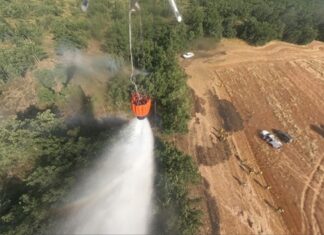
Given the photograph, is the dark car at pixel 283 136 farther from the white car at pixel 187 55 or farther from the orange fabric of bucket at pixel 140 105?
the orange fabric of bucket at pixel 140 105

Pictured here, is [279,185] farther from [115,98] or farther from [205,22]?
[205,22]

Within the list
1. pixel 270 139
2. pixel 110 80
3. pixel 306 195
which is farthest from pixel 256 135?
pixel 110 80

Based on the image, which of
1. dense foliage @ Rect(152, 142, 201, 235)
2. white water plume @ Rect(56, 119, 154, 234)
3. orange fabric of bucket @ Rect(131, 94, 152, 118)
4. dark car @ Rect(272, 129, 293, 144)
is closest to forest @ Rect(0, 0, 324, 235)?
dense foliage @ Rect(152, 142, 201, 235)

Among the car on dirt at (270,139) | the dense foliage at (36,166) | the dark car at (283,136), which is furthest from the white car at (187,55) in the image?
the dense foliage at (36,166)

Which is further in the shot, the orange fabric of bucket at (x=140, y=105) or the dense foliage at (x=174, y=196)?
the dense foliage at (x=174, y=196)

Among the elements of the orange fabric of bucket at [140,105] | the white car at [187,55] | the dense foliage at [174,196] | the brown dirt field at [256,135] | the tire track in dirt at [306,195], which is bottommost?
the tire track in dirt at [306,195]

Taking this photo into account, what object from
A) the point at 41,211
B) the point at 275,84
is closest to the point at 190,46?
the point at 275,84

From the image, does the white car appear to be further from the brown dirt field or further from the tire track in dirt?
the tire track in dirt

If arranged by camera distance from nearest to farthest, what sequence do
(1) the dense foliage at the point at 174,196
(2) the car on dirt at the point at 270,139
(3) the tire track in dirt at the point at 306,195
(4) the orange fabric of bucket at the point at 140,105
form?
1. (4) the orange fabric of bucket at the point at 140,105
2. (1) the dense foliage at the point at 174,196
3. (3) the tire track in dirt at the point at 306,195
4. (2) the car on dirt at the point at 270,139
